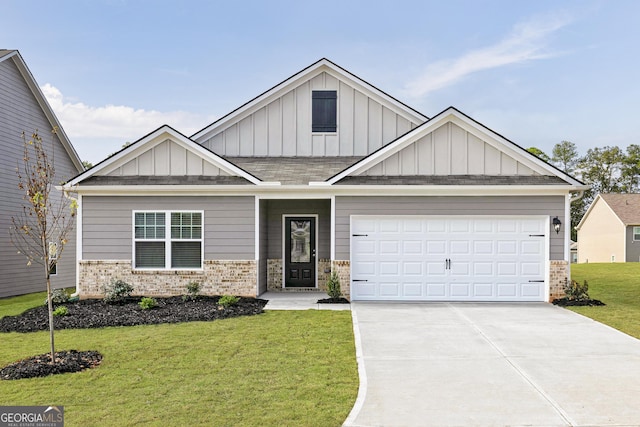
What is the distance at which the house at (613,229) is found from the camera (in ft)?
116

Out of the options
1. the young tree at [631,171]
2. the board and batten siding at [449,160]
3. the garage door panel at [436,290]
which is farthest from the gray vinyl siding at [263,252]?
the young tree at [631,171]

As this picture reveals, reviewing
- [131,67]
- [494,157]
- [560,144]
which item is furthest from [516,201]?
A: [560,144]

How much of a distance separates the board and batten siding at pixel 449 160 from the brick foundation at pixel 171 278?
426cm

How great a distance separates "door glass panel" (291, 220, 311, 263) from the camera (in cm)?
1471

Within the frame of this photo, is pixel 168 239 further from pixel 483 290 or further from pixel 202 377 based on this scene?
pixel 483 290

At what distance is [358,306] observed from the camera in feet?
39.0

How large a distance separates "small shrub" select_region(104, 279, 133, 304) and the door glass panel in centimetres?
476

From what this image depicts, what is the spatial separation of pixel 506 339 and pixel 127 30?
769 inches

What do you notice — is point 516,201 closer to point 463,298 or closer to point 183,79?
point 463,298

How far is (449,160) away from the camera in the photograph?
1276 cm

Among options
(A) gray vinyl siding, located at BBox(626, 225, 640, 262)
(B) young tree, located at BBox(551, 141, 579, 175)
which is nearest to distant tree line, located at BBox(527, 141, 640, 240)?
(B) young tree, located at BBox(551, 141, 579, 175)

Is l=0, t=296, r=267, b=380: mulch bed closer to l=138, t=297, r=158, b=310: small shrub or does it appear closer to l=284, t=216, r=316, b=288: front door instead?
l=138, t=297, r=158, b=310: small shrub

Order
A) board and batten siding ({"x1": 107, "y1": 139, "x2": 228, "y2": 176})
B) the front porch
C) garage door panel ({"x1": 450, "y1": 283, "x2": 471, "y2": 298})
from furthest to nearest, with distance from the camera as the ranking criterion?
the front porch
board and batten siding ({"x1": 107, "y1": 139, "x2": 228, "y2": 176})
garage door panel ({"x1": 450, "y1": 283, "x2": 471, "y2": 298})

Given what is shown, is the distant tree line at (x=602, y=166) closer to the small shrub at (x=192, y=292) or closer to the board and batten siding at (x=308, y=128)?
the board and batten siding at (x=308, y=128)
